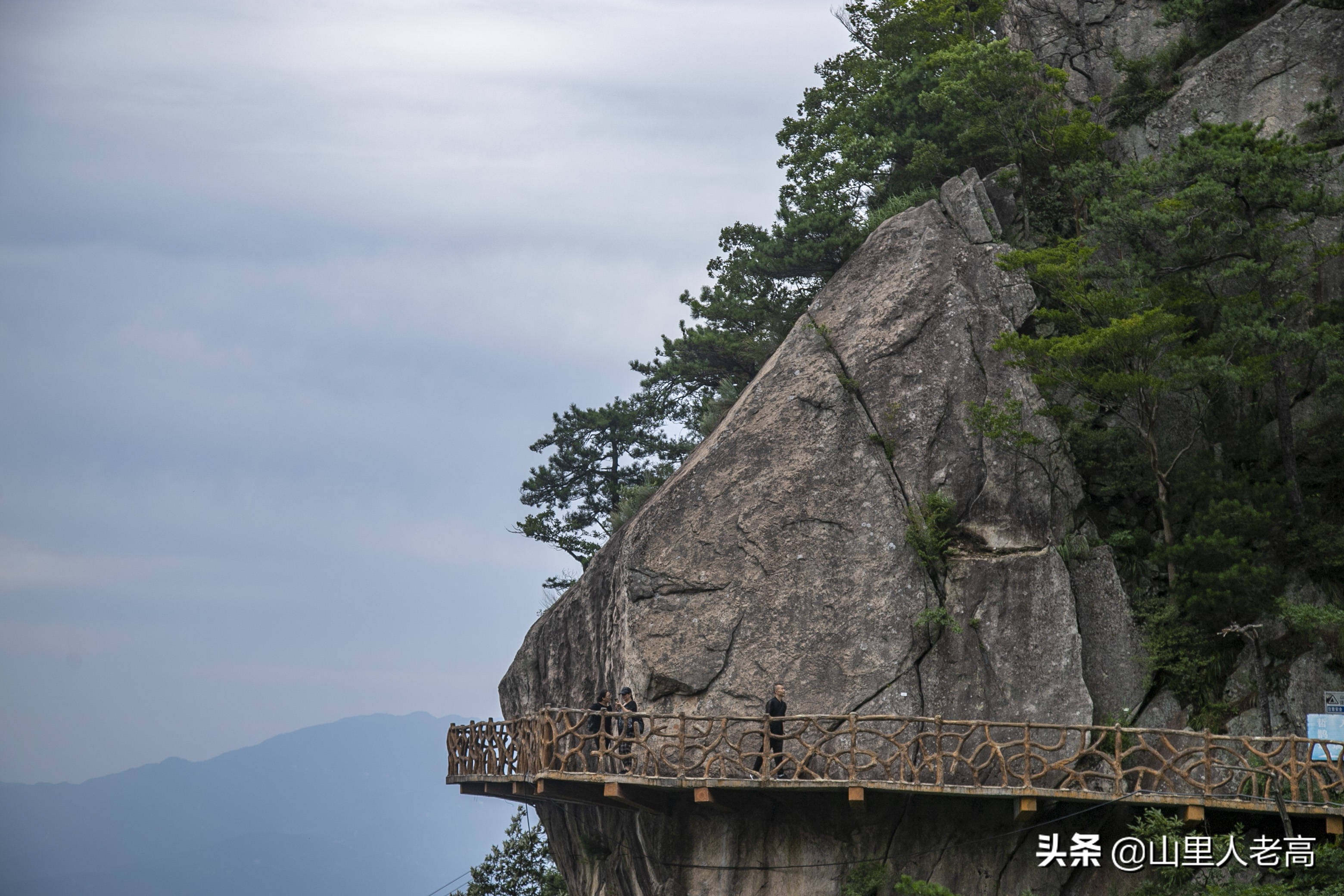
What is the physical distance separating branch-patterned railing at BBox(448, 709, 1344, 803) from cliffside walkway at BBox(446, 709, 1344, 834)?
39 millimetres

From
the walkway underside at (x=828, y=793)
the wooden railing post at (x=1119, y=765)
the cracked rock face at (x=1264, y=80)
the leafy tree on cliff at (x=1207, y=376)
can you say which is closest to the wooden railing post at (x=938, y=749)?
the walkway underside at (x=828, y=793)

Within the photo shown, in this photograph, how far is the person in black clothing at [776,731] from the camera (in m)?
20.0

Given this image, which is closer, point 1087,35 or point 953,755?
point 953,755

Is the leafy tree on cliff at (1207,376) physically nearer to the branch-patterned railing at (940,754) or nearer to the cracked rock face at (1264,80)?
the branch-patterned railing at (940,754)

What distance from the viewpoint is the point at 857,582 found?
22.8m

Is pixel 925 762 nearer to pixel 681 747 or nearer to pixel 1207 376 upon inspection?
pixel 681 747

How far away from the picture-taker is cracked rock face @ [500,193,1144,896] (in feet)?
71.9

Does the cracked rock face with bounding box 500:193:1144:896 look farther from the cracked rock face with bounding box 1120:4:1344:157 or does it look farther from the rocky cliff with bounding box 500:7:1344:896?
the cracked rock face with bounding box 1120:4:1344:157

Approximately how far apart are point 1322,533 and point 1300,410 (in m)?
3.38

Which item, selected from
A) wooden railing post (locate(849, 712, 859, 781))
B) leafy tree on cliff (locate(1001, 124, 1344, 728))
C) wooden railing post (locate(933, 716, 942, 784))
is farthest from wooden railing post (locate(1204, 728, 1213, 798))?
wooden railing post (locate(849, 712, 859, 781))

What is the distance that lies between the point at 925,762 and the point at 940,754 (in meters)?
0.42

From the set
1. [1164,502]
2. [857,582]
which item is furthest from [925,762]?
[1164,502]

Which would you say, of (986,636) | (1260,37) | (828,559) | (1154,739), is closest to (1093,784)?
(1154,739)

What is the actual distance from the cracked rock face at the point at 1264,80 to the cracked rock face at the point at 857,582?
21.4 ft
